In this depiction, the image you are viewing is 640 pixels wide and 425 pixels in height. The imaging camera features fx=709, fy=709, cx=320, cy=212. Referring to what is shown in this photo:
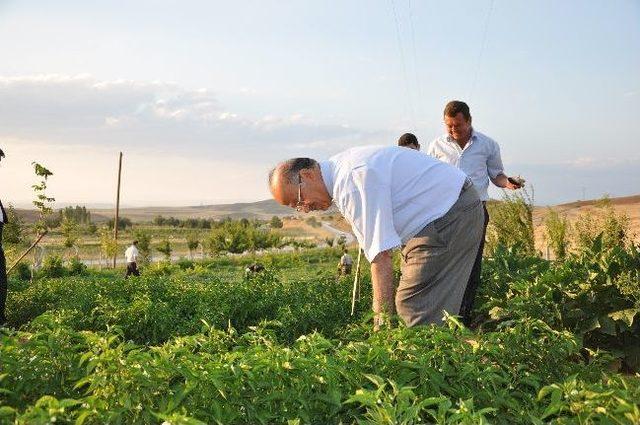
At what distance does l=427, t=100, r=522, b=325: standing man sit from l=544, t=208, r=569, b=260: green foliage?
599 cm

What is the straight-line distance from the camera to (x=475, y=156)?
6047mm

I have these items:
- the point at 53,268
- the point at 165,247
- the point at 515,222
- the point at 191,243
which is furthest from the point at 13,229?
the point at 191,243

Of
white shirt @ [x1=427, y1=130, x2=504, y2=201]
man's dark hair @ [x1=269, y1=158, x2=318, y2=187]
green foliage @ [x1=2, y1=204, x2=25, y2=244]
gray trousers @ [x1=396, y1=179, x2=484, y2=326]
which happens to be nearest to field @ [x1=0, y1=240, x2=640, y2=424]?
gray trousers @ [x1=396, y1=179, x2=484, y2=326]

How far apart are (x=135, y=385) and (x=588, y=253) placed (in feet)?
13.7

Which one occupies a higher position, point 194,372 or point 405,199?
point 405,199

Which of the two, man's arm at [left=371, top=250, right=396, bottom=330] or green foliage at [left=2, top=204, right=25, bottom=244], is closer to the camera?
man's arm at [left=371, top=250, right=396, bottom=330]

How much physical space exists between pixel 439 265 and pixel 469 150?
2636 mm

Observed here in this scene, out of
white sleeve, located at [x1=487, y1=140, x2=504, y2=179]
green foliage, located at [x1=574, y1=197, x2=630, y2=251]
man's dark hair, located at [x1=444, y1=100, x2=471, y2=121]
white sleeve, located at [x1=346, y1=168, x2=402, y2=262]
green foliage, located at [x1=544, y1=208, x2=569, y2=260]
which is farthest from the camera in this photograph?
green foliage, located at [x1=544, y1=208, x2=569, y2=260]

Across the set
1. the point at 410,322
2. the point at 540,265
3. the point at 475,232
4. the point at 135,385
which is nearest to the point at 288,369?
the point at 135,385

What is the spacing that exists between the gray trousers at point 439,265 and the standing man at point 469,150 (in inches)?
87.8

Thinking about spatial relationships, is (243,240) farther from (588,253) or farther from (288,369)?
(288,369)

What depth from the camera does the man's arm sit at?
3332 millimetres

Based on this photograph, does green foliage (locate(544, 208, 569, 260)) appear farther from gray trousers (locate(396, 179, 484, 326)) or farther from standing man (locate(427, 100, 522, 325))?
gray trousers (locate(396, 179, 484, 326))

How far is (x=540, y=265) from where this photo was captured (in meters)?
6.13
